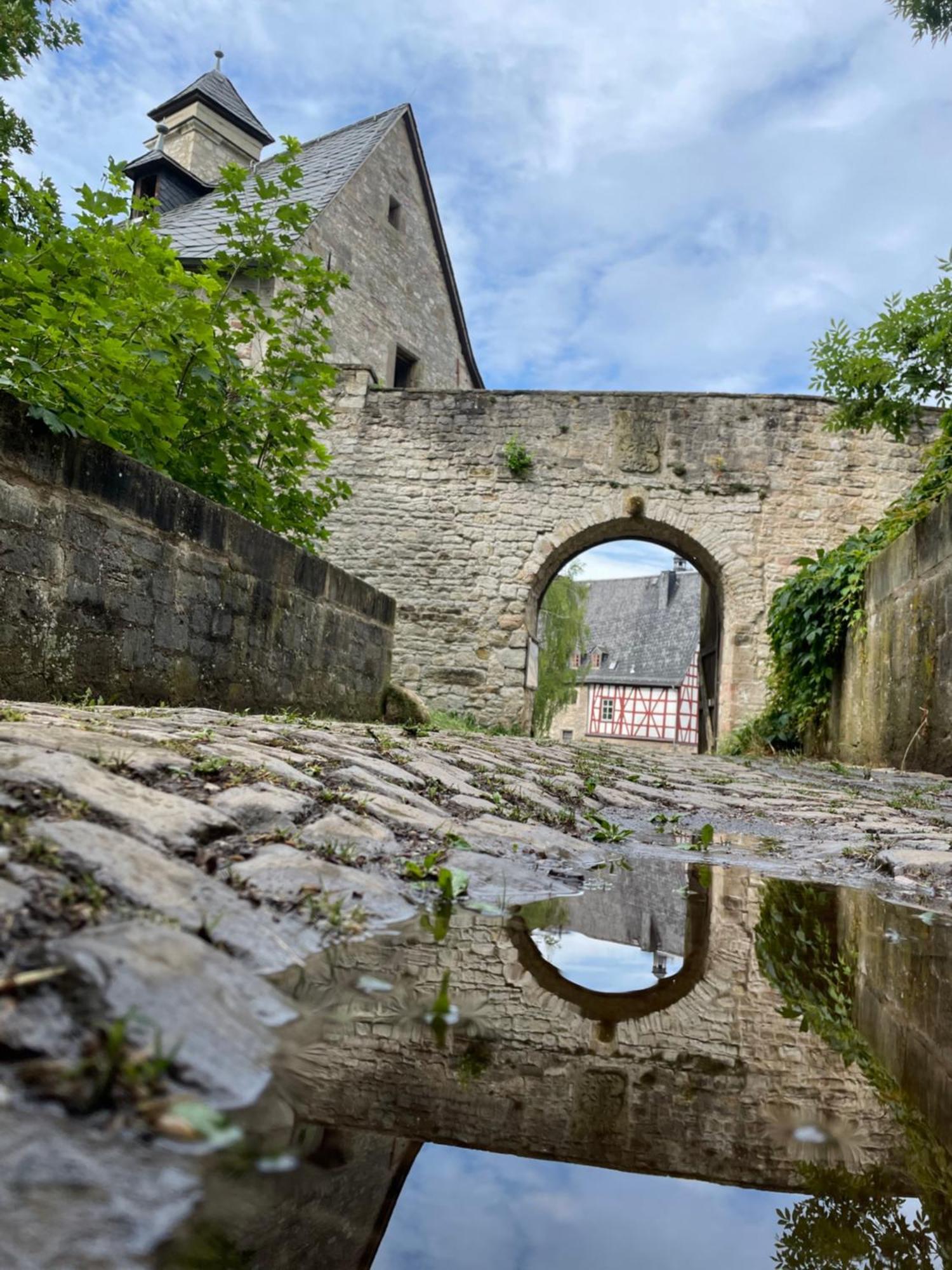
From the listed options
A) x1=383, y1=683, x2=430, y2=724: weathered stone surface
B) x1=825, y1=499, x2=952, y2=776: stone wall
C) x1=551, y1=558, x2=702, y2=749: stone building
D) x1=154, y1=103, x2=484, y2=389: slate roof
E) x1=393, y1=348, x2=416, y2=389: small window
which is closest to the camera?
x1=825, y1=499, x2=952, y2=776: stone wall

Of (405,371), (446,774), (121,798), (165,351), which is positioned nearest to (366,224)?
(405,371)

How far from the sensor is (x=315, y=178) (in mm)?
16875

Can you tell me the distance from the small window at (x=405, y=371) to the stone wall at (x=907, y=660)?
40.5 ft

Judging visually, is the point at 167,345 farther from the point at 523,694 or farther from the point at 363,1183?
the point at 523,694

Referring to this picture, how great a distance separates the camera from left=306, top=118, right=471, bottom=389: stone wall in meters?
15.9

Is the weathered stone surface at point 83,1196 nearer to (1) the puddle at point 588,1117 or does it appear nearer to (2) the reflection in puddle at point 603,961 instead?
(1) the puddle at point 588,1117

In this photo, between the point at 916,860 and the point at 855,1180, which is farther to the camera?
the point at 916,860

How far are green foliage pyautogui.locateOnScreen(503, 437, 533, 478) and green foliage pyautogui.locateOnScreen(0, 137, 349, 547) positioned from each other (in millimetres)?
5201

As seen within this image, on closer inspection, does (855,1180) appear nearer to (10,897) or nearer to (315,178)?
(10,897)

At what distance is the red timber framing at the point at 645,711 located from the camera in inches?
1467

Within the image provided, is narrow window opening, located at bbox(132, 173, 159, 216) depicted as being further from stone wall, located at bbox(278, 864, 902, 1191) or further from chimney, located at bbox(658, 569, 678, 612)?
chimney, located at bbox(658, 569, 678, 612)

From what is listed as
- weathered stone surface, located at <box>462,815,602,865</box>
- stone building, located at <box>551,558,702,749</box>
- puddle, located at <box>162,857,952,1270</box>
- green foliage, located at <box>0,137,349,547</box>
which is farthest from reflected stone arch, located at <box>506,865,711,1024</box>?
stone building, located at <box>551,558,702,749</box>

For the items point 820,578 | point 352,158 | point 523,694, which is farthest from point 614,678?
point 820,578

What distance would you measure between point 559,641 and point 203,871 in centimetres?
2015
